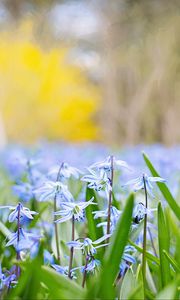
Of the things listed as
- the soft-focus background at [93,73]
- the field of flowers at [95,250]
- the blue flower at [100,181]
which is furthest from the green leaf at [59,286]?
the soft-focus background at [93,73]

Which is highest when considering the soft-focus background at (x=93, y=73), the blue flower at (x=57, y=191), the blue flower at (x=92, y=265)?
the soft-focus background at (x=93, y=73)

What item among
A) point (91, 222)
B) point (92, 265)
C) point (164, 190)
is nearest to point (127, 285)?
point (92, 265)

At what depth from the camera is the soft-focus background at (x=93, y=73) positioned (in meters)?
13.7

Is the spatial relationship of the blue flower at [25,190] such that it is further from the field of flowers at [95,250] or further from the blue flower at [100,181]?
the blue flower at [100,181]

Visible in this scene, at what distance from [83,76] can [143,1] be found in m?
4.45

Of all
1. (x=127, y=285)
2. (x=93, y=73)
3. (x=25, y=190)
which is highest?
(x=93, y=73)

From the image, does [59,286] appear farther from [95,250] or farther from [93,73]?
[93,73]

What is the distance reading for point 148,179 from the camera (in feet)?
3.36

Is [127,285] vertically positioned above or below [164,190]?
below

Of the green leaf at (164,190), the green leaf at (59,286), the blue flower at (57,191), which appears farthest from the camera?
the green leaf at (164,190)

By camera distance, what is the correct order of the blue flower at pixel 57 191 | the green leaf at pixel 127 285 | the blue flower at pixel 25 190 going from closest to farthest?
the green leaf at pixel 127 285 → the blue flower at pixel 57 191 → the blue flower at pixel 25 190

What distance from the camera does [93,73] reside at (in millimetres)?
18031

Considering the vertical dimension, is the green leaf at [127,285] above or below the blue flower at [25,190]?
below

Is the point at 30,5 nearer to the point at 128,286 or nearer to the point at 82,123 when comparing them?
the point at 82,123
